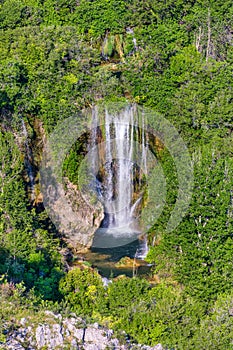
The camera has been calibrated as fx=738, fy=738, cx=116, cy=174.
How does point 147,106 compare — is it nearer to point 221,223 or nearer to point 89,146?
point 89,146

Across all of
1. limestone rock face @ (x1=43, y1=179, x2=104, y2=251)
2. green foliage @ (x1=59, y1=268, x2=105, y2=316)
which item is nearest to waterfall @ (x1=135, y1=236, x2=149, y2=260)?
limestone rock face @ (x1=43, y1=179, x2=104, y2=251)

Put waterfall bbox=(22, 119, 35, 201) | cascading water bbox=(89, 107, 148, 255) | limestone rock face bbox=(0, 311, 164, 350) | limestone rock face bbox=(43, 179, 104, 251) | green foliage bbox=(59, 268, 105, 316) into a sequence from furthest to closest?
cascading water bbox=(89, 107, 148, 255) < waterfall bbox=(22, 119, 35, 201) < limestone rock face bbox=(43, 179, 104, 251) < green foliage bbox=(59, 268, 105, 316) < limestone rock face bbox=(0, 311, 164, 350)

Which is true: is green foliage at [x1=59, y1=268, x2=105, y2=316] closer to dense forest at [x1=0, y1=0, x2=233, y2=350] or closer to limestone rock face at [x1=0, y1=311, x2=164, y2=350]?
dense forest at [x1=0, y1=0, x2=233, y2=350]

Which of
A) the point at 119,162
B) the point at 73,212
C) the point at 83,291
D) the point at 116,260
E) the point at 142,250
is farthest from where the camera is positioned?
the point at 119,162

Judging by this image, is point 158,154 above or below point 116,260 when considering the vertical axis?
above

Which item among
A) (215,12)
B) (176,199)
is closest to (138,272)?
(176,199)

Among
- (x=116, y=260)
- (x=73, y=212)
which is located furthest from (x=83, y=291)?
(x=73, y=212)

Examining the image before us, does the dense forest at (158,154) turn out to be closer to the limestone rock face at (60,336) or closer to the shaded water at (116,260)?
the limestone rock face at (60,336)

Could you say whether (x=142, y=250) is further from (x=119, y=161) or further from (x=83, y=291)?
(x=83, y=291)
